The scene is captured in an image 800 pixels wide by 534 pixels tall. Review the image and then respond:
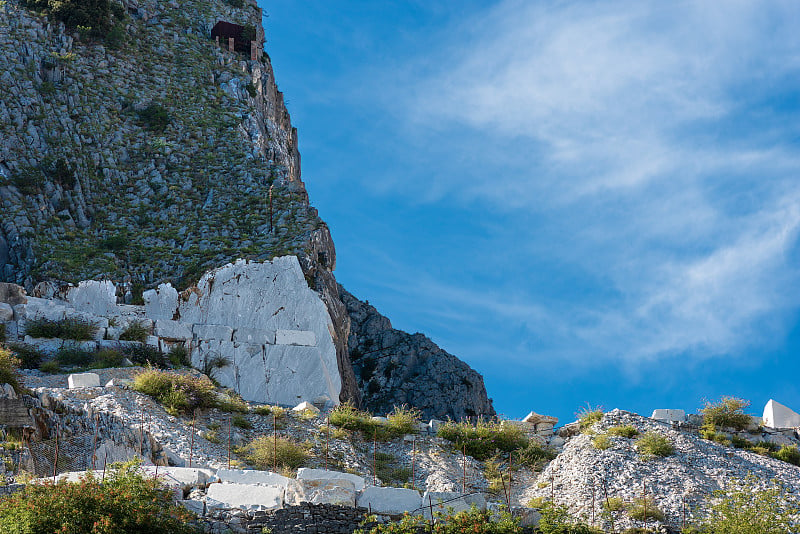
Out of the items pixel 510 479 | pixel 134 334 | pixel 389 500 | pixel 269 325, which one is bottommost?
pixel 389 500

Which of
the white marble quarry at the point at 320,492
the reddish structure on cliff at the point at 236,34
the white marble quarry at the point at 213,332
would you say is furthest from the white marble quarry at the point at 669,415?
the reddish structure on cliff at the point at 236,34

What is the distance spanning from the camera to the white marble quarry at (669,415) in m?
30.3

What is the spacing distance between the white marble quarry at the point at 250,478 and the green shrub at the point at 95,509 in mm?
2007

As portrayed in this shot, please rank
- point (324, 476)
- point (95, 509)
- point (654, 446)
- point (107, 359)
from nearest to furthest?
point (95, 509)
point (324, 476)
point (654, 446)
point (107, 359)

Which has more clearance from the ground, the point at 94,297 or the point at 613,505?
the point at 94,297

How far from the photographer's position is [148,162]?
1969 inches

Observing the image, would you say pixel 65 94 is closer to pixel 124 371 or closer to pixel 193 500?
pixel 124 371

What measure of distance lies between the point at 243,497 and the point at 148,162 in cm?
3390

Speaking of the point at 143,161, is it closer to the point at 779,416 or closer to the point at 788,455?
the point at 779,416

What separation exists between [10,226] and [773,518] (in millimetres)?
36136

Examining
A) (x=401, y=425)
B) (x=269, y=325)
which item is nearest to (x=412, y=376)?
(x=269, y=325)

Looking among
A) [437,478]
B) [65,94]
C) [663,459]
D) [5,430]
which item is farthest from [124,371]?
[65,94]

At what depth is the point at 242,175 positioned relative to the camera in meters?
49.0

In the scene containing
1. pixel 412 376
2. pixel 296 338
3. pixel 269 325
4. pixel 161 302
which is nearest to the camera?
pixel 296 338
